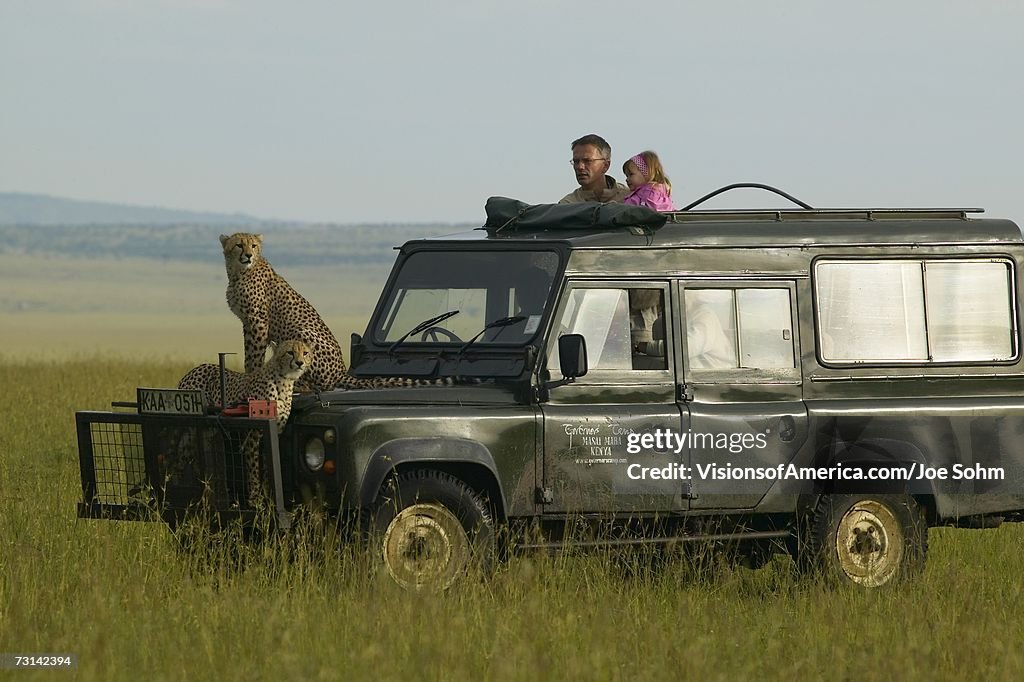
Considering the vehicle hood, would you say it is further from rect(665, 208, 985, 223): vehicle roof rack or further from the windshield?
rect(665, 208, 985, 223): vehicle roof rack

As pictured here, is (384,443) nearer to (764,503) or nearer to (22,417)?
(764,503)

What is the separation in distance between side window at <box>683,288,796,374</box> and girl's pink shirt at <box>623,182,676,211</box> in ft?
3.20

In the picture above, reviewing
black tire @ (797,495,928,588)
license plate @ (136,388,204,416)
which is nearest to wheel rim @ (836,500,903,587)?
black tire @ (797,495,928,588)

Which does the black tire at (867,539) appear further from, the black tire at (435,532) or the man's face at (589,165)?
the man's face at (589,165)

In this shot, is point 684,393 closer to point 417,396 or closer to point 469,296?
point 469,296

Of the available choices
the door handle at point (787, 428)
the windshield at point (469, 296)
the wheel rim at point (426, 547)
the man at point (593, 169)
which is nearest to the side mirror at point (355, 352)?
the windshield at point (469, 296)

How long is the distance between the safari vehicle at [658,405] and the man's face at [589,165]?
31.1 inches

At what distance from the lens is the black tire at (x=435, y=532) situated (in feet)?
29.3

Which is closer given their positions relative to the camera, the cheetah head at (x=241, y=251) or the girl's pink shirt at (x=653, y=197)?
the cheetah head at (x=241, y=251)

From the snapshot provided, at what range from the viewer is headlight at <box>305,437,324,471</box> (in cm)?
889

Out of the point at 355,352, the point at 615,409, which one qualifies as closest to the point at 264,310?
the point at 355,352

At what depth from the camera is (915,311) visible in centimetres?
1020

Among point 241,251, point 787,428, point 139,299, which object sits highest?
point 241,251

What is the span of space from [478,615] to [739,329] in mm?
2586
